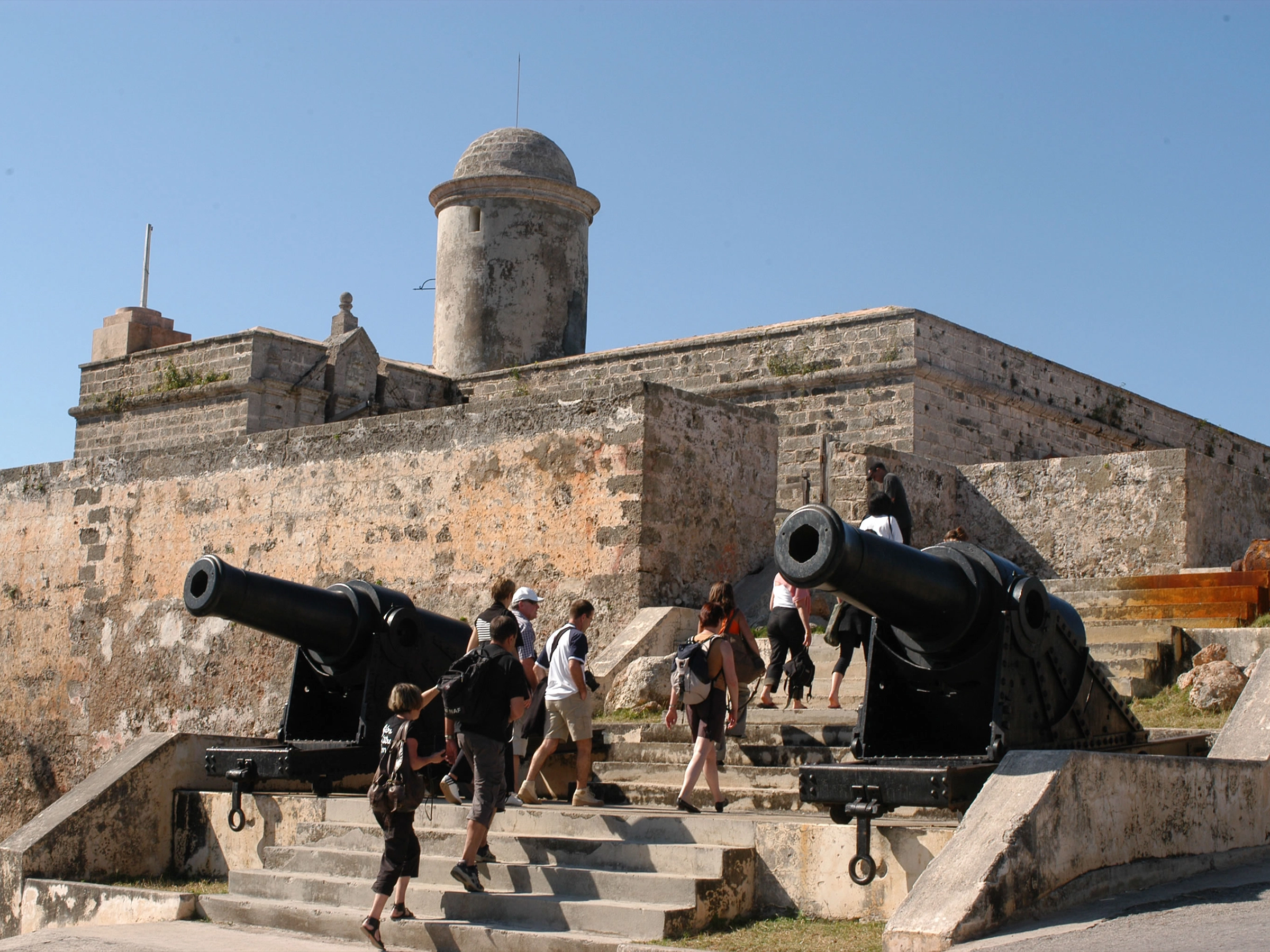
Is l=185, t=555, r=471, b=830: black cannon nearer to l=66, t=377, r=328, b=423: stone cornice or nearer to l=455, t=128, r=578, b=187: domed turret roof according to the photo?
l=66, t=377, r=328, b=423: stone cornice

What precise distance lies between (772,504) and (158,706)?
629cm

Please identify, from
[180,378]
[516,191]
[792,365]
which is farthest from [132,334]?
[792,365]

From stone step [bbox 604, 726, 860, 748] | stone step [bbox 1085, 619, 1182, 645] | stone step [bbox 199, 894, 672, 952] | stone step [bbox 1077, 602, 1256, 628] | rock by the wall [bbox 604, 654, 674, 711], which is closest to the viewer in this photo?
stone step [bbox 199, 894, 672, 952]

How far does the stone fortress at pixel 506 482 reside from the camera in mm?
11836

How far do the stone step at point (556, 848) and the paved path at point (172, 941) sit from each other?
71 centimetres

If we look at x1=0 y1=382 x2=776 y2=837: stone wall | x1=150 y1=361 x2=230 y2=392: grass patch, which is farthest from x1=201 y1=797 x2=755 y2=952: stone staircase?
x1=150 y1=361 x2=230 y2=392: grass patch

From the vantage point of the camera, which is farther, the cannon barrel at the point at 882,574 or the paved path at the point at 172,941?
the paved path at the point at 172,941

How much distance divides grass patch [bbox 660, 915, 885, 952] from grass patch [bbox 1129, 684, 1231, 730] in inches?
127

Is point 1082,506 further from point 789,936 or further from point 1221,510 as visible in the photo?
point 789,936

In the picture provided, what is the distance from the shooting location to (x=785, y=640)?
900cm

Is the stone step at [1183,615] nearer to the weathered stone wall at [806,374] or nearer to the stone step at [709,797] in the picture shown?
the stone step at [709,797]

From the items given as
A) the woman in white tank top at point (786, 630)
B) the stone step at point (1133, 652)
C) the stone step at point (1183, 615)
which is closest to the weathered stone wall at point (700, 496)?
the woman in white tank top at point (786, 630)

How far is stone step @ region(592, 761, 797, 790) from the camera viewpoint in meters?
7.83

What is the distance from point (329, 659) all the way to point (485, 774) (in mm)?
2160
